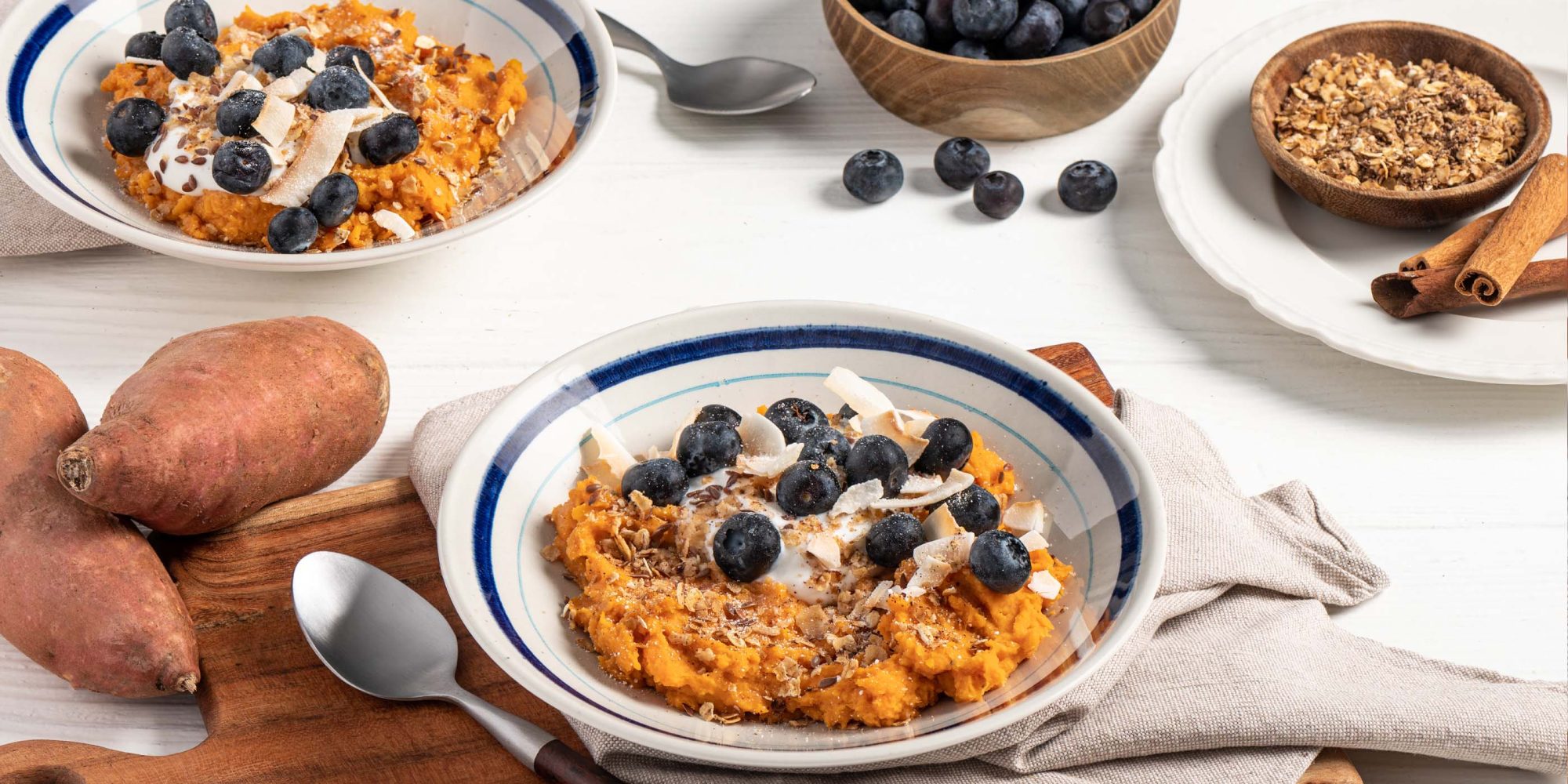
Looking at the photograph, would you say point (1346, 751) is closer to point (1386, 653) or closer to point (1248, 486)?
point (1386, 653)

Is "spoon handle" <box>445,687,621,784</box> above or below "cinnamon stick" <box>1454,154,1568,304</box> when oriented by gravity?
above

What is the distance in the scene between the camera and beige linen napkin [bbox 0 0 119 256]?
2047 mm

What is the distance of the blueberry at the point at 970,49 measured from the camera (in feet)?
7.62

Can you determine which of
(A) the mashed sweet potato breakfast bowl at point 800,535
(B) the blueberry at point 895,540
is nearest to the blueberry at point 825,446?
(A) the mashed sweet potato breakfast bowl at point 800,535

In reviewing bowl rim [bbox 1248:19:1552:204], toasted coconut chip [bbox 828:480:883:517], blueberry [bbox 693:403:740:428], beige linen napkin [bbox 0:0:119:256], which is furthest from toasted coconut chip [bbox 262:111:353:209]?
bowl rim [bbox 1248:19:1552:204]

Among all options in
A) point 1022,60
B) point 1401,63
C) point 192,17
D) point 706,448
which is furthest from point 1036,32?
point 192,17

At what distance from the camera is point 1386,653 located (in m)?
1.56

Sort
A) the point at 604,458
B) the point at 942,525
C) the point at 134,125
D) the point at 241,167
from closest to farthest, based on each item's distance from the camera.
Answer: the point at 942,525 < the point at 604,458 < the point at 241,167 < the point at 134,125

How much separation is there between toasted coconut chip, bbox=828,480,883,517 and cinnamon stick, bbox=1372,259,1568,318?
100cm

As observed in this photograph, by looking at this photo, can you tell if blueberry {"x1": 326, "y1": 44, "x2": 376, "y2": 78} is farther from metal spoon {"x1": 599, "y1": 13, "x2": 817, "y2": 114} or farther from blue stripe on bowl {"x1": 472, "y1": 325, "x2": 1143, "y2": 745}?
blue stripe on bowl {"x1": 472, "y1": 325, "x2": 1143, "y2": 745}

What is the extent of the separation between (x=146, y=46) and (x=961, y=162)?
132cm

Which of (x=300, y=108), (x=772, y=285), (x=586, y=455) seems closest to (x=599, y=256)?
(x=772, y=285)

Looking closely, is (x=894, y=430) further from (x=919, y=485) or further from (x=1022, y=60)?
(x=1022, y=60)

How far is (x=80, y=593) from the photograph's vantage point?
4.82ft
